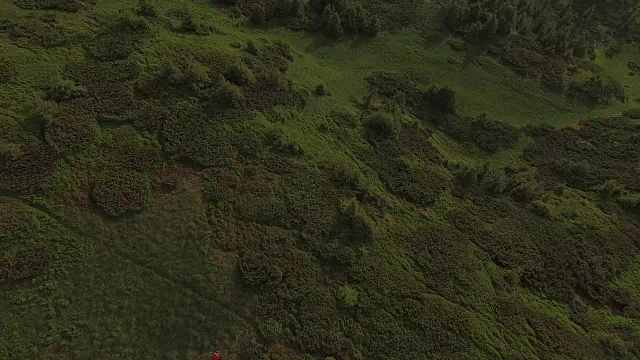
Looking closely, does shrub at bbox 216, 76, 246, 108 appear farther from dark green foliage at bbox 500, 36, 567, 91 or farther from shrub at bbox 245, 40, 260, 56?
dark green foliage at bbox 500, 36, 567, 91

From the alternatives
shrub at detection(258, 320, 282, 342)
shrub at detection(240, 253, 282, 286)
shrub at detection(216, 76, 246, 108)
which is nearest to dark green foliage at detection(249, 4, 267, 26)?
shrub at detection(216, 76, 246, 108)

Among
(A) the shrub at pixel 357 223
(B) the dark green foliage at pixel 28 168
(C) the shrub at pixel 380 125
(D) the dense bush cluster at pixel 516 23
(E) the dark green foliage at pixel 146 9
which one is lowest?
(B) the dark green foliage at pixel 28 168

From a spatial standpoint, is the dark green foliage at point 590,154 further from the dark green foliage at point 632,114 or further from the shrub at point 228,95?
the shrub at point 228,95

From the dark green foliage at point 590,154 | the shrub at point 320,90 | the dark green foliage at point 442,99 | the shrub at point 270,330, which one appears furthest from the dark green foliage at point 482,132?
the shrub at point 270,330

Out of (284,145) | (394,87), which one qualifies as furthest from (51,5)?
(394,87)

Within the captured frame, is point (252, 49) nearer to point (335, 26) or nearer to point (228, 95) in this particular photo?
point (228, 95)

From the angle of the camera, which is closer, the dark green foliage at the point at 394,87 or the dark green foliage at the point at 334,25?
the dark green foliage at the point at 394,87

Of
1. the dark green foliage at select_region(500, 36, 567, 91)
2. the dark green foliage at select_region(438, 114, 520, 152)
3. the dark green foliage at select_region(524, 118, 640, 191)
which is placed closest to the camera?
the dark green foliage at select_region(524, 118, 640, 191)
